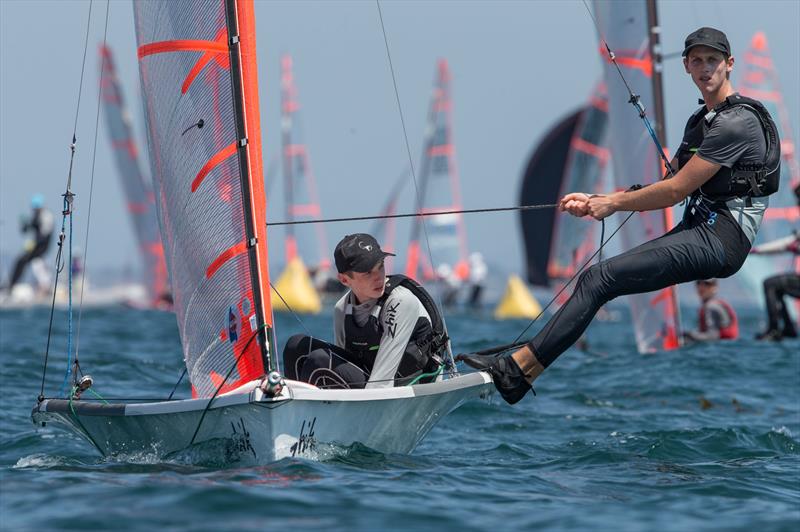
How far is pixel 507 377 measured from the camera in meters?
6.11

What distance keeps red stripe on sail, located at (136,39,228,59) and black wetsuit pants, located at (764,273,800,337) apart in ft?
30.2

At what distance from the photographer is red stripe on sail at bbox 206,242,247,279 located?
6391 mm

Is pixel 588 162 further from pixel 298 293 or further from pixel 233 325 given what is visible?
pixel 233 325

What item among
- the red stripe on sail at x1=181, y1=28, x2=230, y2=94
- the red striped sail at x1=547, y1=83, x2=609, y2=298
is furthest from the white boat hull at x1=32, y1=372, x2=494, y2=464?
the red striped sail at x1=547, y1=83, x2=609, y2=298

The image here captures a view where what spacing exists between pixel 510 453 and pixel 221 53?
8.62 ft

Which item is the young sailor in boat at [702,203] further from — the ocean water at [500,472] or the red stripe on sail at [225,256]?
the red stripe on sail at [225,256]

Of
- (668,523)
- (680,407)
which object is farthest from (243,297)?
(680,407)

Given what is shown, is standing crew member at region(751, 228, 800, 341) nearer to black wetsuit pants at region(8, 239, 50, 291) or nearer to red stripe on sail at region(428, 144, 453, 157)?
black wetsuit pants at region(8, 239, 50, 291)

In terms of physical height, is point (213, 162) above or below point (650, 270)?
above

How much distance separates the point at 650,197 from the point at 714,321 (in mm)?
8837

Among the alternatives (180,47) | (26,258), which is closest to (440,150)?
(26,258)

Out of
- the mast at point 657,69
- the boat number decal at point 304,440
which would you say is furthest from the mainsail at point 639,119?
the boat number decal at point 304,440

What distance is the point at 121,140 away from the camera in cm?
3434

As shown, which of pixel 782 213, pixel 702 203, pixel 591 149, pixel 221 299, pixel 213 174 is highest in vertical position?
pixel 591 149
